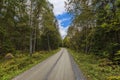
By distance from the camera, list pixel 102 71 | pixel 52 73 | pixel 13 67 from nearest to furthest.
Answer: pixel 52 73 < pixel 102 71 < pixel 13 67

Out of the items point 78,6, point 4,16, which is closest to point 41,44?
point 4,16

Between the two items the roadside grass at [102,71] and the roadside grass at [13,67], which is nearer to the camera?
the roadside grass at [102,71]

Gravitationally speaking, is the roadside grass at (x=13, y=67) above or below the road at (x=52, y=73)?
above

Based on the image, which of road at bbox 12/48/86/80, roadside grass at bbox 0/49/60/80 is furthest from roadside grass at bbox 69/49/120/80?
roadside grass at bbox 0/49/60/80

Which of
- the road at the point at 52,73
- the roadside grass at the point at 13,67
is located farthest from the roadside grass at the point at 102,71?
the roadside grass at the point at 13,67

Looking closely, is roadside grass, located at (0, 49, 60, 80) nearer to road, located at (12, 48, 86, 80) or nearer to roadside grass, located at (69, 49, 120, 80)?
road, located at (12, 48, 86, 80)

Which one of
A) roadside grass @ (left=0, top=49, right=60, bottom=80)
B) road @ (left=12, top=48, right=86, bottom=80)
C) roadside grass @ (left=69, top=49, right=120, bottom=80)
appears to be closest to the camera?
roadside grass @ (left=69, top=49, right=120, bottom=80)

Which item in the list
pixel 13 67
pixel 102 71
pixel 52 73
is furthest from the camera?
pixel 13 67

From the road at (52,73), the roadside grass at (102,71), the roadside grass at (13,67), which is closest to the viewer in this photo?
the roadside grass at (102,71)

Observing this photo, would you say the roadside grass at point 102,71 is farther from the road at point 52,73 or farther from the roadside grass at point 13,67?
the roadside grass at point 13,67

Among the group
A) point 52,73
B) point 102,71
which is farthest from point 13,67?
point 102,71

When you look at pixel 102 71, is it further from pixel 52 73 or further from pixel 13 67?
pixel 13 67

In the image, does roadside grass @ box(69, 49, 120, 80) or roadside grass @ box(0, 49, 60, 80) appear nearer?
roadside grass @ box(69, 49, 120, 80)

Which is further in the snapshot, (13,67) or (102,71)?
(13,67)
